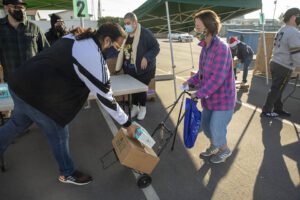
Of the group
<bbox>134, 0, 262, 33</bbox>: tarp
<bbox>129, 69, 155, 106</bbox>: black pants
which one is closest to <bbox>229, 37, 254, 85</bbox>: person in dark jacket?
<bbox>134, 0, 262, 33</bbox>: tarp

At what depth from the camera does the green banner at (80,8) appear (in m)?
4.62

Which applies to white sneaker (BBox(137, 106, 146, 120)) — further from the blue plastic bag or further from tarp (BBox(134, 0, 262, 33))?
tarp (BBox(134, 0, 262, 33))

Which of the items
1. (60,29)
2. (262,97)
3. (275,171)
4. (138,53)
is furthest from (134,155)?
(262,97)

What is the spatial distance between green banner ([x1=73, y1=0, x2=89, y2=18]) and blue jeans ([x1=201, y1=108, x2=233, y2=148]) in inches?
132

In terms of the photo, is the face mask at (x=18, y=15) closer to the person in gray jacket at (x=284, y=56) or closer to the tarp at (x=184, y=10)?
the tarp at (x=184, y=10)

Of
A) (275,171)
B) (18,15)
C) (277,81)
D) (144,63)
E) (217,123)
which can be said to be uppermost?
(18,15)

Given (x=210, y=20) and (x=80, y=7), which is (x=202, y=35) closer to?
(x=210, y=20)

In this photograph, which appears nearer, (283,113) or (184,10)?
(283,113)

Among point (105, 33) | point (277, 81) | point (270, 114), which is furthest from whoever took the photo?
point (270, 114)

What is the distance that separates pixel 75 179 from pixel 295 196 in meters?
2.43

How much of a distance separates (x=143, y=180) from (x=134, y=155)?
0.40m

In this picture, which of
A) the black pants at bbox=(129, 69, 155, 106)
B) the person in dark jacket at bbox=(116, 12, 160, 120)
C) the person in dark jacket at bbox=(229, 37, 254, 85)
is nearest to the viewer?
the person in dark jacket at bbox=(116, 12, 160, 120)

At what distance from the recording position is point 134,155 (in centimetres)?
229

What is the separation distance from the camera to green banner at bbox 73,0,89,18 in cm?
462
